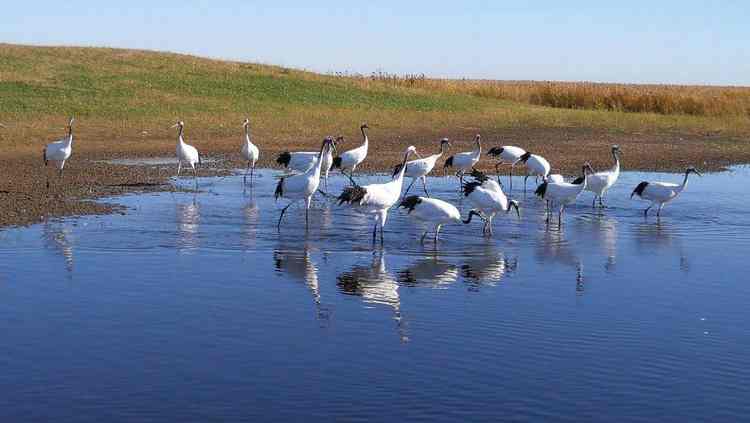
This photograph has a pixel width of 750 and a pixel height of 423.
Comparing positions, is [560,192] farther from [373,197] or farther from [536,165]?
[536,165]

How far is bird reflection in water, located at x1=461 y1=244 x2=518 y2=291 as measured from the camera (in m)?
12.0

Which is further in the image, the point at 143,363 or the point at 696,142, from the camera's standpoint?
the point at 696,142

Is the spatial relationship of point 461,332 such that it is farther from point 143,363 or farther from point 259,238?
point 259,238

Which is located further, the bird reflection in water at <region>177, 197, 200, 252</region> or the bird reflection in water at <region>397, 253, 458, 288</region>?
the bird reflection in water at <region>177, 197, 200, 252</region>

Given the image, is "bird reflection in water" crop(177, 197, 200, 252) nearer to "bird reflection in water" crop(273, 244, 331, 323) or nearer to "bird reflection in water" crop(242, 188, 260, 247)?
"bird reflection in water" crop(242, 188, 260, 247)

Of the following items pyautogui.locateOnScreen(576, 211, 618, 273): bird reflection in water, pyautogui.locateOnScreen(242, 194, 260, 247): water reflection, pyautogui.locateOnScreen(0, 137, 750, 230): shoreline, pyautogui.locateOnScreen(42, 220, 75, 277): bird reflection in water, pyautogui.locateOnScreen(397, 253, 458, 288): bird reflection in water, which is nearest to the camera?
pyautogui.locateOnScreen(397, 253, 458, 288): bird reflection in water

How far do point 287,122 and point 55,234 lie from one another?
23.3 metres

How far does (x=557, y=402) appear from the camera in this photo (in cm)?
780

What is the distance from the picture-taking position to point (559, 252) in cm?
1407

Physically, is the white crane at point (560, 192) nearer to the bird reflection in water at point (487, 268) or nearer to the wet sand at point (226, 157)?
the bird reflection in water at point (487, 268)

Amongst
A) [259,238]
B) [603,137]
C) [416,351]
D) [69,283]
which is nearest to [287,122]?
[603,137]

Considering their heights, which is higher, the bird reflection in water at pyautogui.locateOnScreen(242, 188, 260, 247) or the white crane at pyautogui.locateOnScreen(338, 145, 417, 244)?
the white crane at pyautogui.locateOnScreen(338, 145, 417, 244)

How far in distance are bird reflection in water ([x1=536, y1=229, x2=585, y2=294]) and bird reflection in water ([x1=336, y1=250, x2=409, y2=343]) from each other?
81.0 inches

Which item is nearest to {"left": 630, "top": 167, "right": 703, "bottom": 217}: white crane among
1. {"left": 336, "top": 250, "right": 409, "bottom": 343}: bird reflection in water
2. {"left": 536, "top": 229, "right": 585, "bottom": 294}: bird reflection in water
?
{"left": 536, "top": 229, "right": 585, "bottom": 294}: bird reflection in water
